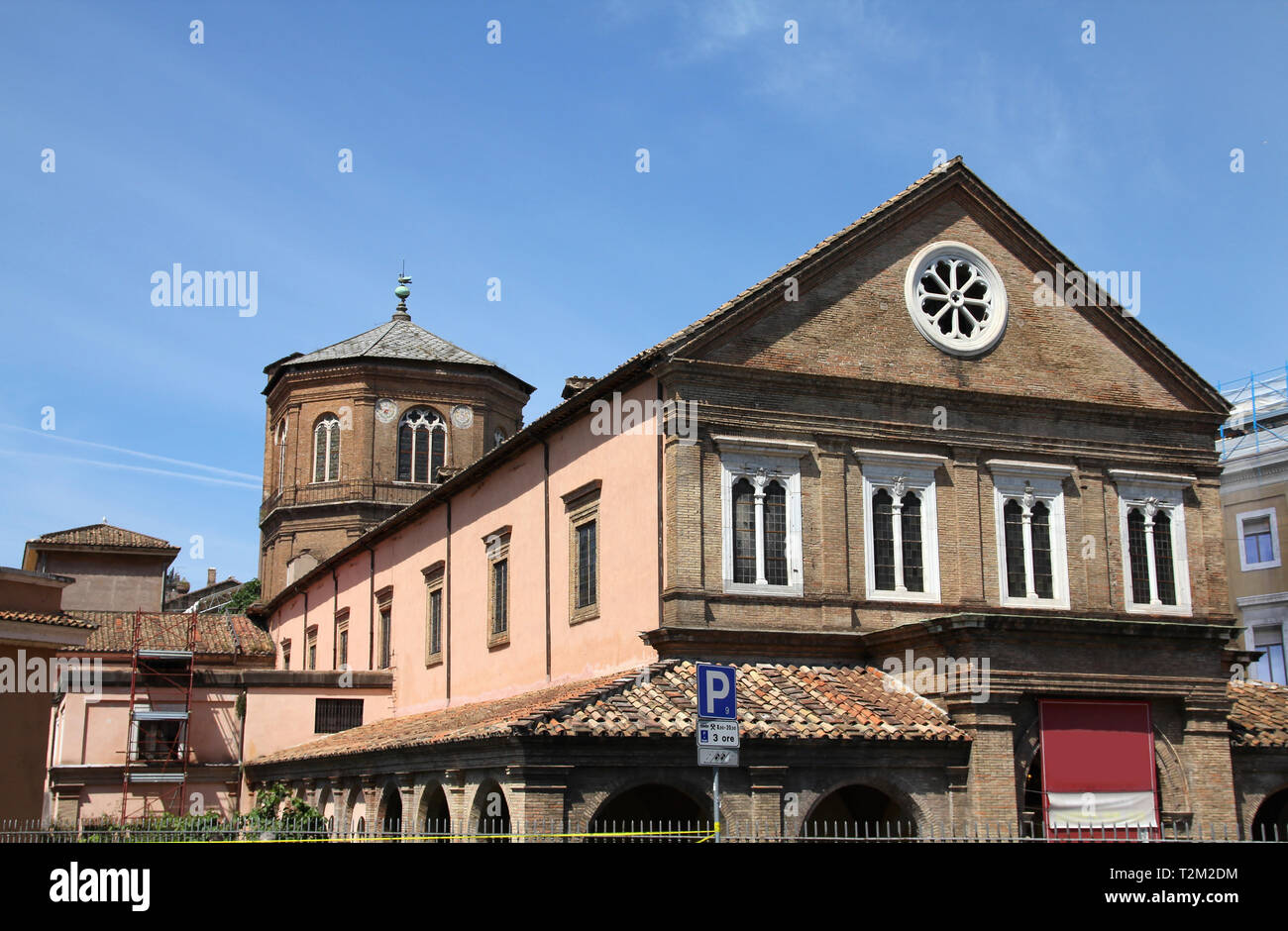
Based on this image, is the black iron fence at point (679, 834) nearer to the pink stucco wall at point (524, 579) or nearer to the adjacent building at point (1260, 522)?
the pink stucco wall at point (524, 579)

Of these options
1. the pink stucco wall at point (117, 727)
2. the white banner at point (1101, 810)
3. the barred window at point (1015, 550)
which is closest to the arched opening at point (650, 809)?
the white banner at point (1101, 810)

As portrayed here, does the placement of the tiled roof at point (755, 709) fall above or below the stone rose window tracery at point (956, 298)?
below

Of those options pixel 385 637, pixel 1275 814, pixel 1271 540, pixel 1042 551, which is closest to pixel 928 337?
pixel 1042 551

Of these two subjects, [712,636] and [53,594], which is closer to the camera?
[712,636]

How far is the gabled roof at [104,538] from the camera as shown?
51.1m

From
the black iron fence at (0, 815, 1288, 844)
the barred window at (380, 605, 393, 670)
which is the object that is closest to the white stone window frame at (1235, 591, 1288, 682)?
the black iron fence at (0, 815, 1288, 844)

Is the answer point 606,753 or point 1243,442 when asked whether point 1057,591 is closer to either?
point 606,753

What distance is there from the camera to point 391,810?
27688 mm

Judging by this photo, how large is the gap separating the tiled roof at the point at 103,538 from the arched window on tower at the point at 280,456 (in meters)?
6.42

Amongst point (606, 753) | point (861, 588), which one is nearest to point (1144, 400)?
point (861, 588)

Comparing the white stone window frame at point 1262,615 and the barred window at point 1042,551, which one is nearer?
the barred window at point 1042,551

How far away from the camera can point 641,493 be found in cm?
2284
